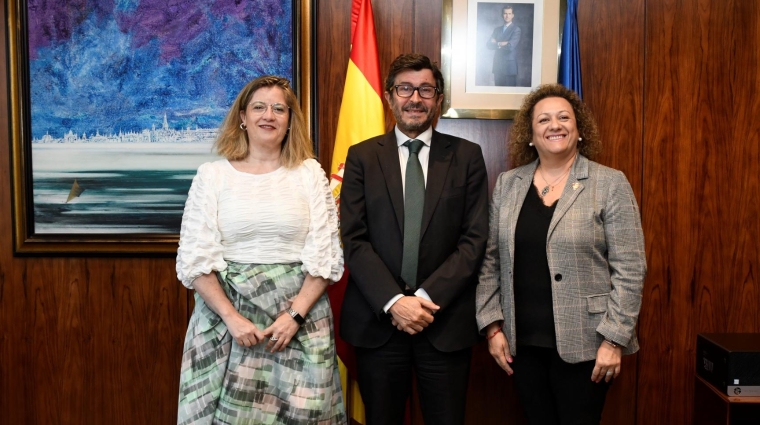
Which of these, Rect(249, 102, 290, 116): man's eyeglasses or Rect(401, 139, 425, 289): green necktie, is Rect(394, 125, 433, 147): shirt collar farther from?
Rect(249, 102, 290, 116): man's eyeglasses

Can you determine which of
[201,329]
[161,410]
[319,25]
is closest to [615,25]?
[319,25]

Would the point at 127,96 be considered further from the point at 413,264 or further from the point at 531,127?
the point at 531,127

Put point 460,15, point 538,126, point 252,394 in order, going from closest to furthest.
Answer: point 252,394
point 538,126
point 460,15

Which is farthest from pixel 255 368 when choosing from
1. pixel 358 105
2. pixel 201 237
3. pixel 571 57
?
pixel 571 57

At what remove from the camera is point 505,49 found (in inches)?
103

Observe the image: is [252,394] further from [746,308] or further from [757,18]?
[757,18]

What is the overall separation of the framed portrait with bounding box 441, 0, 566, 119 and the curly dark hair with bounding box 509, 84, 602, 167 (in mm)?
621

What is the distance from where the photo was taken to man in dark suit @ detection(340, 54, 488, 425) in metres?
1.80

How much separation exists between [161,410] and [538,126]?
2188 millimetres

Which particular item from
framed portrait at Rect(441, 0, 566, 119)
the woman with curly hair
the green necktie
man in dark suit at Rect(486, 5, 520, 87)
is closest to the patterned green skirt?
the green necktie

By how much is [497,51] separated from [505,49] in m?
0.04

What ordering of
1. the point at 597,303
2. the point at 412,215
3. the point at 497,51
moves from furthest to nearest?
the point at 497,51 → the point at 412,215 → the point at 597,303

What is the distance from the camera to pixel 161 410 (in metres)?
2.74

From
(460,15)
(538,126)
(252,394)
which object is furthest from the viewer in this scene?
(460,15)
